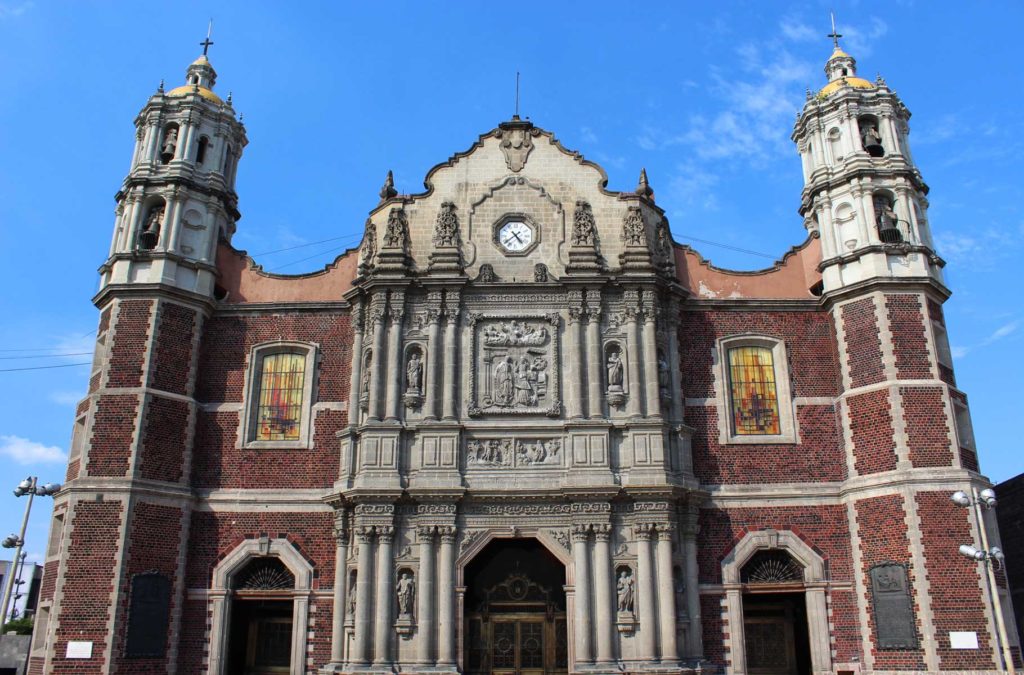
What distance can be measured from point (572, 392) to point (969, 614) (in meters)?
11.0

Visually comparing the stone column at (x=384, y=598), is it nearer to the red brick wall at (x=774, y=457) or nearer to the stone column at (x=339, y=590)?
the stone column at (x=339, y=590)

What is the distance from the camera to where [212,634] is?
2303cm

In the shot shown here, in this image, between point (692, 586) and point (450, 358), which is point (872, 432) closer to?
point (692, 586)

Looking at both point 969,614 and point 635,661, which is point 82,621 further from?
point 969,614

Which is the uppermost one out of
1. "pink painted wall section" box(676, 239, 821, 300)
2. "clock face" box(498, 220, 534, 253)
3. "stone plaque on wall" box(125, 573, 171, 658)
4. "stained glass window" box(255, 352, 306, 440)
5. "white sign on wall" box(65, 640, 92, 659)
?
"clock face" box(498, 220, 534, 253)

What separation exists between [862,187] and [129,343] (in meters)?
21.3

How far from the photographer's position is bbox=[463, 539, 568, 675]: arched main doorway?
75.6 feet

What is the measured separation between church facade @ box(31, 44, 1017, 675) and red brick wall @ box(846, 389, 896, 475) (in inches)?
2.3

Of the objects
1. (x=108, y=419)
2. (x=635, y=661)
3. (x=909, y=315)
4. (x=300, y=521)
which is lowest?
(x=635, y=661)

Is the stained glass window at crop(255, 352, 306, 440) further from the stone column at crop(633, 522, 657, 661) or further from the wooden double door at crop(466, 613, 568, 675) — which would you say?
the stone column at crop(633, 522, 657, 661)

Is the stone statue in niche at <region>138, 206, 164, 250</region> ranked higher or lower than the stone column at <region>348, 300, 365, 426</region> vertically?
higher

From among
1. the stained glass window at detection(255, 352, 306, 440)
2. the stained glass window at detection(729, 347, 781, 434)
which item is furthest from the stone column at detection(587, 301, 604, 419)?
the stained glass window at detection(255, 352, 306, 440)

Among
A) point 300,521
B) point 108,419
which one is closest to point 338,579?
point 300,521

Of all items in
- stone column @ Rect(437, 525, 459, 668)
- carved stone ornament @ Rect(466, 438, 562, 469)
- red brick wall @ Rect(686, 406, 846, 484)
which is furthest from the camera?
red brick wall @ Rect(686, 406, 846, 484)
